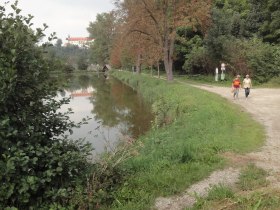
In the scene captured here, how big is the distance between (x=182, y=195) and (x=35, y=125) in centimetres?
339

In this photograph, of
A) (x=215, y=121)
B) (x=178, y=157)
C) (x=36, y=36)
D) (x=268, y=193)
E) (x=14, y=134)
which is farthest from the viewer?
(x=215, y=121)

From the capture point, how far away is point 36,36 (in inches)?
272

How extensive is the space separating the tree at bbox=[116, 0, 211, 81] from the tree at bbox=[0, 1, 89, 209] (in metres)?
27.6

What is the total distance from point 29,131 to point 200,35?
43431mm

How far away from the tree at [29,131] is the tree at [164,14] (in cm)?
2758

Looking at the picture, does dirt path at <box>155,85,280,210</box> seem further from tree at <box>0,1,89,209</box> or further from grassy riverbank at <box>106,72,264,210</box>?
tree at <box>0,1,89,209</box>

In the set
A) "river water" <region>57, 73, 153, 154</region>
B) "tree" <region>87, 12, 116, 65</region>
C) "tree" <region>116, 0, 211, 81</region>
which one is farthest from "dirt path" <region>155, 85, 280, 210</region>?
"tree" <region>87, 12, 116, 65</region>

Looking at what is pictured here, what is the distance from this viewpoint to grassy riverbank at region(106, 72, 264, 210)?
26.8 feet

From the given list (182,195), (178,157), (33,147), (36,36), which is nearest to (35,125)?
(33,147)

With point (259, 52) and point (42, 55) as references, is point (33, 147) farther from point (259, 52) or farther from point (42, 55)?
point (259, 52)

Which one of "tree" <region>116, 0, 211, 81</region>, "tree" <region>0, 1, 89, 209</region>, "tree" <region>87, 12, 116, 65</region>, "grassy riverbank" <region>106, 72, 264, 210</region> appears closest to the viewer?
"tree" <region>0, 1, 89, 209</region>

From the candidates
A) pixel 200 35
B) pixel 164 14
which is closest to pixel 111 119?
pixel 164 14

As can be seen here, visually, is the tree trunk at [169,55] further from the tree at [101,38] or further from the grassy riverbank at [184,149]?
the tree at [101,38]

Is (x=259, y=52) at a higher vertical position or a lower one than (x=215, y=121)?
higher
